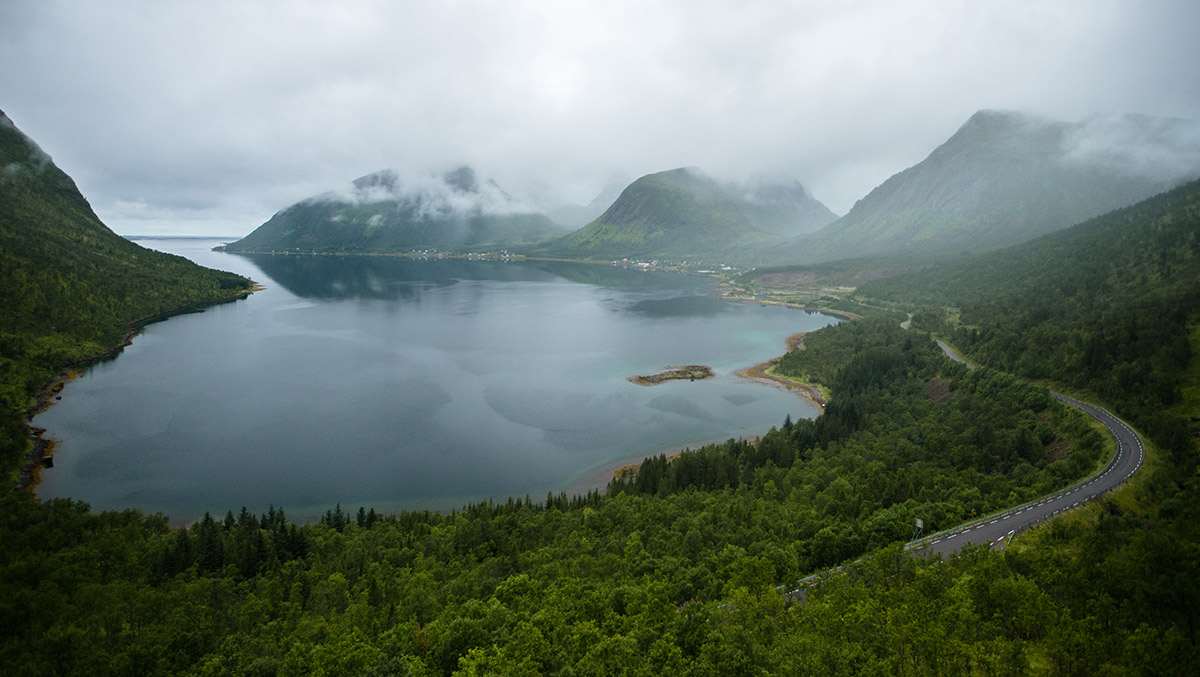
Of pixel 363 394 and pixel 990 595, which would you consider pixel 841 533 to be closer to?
pixel 990 595

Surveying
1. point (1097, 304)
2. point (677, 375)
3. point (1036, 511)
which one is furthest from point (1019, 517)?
point (1097, 304)

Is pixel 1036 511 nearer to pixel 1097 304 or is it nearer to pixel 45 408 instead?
pixel 1097 304

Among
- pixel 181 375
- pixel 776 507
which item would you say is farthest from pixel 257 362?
pixel 776 507

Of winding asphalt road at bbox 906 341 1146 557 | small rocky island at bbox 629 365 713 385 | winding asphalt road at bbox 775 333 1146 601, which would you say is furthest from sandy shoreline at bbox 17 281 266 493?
winding asphalt road at bbox 906 341 1146 557

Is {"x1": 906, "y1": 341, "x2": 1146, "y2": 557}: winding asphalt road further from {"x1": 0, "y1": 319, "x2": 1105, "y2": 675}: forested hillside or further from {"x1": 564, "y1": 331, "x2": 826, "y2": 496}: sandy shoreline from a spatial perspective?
{"x1": 564, "y1": 331, "x2": 826, "y2": 496}: sandy shoreline

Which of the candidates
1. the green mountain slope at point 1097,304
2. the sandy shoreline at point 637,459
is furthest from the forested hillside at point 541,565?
the green mountain slope at point 1097,304

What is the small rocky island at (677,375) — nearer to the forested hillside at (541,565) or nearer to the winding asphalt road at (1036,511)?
the forested hillside at (541,565)
